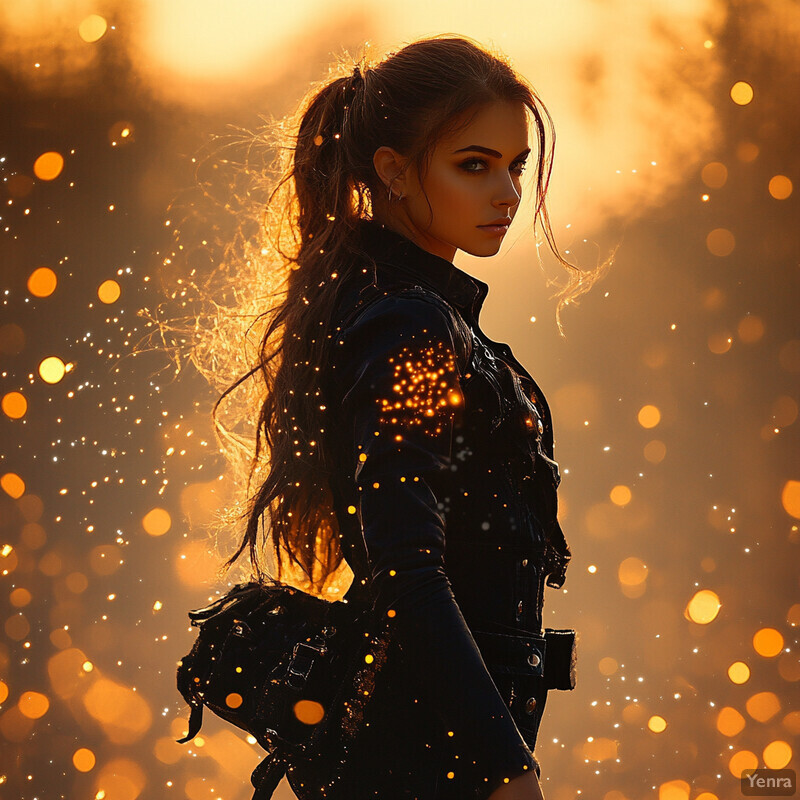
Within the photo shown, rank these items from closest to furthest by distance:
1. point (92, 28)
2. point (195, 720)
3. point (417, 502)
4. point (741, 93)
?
point (417, 502), point (195, 720), point (92, 28), point (741, 93)

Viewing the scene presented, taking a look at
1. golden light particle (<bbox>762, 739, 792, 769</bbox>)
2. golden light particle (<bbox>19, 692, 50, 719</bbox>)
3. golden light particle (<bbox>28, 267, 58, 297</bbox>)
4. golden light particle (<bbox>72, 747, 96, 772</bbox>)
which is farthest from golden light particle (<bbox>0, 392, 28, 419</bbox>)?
golden light particle (<bbox>762, 739, 792, 769</bbox>)

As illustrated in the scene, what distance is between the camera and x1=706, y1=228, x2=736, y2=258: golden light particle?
1.84 metres

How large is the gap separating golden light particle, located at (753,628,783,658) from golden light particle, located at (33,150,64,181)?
1507 mm

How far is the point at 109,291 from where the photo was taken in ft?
5.58

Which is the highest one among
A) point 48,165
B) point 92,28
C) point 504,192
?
point 92,28

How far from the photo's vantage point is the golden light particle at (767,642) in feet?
6.11

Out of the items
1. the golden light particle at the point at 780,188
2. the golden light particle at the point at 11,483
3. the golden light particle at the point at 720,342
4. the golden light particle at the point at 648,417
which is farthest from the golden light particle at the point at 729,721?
the golden light particle at the point at 11,483

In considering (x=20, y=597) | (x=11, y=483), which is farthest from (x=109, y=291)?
(x=20, y=597)

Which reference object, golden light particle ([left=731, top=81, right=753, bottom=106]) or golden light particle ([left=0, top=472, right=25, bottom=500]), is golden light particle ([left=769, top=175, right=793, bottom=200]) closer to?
golden light particle ([left=731, top=81, right=753, bottom=106])

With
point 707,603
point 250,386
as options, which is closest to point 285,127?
point 250,386

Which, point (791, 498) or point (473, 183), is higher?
point (473, 183)

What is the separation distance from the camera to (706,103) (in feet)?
5.92

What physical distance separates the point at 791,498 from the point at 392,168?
136 centimetres

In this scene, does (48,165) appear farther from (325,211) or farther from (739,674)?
(739,674)
